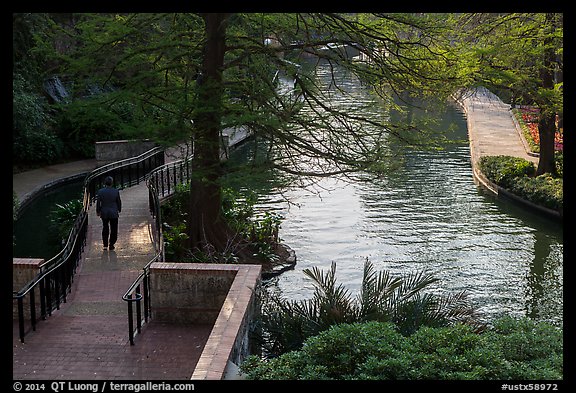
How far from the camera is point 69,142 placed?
2986cm

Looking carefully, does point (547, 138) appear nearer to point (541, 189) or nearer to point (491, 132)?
point (541, 189)

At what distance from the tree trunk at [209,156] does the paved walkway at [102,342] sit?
204 centimetres

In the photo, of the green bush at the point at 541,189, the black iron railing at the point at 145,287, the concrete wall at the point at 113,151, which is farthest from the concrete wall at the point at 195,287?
the concrete wall at the point at 113,151

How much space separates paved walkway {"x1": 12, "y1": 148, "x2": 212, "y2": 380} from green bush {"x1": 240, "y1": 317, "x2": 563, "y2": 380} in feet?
8.41

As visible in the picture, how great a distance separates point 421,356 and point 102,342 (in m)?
5.15

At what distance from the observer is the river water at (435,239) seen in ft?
52.5

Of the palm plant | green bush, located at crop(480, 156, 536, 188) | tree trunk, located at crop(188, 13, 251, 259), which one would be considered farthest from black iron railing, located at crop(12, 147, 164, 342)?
green bush, located at crop(480, 156, 536, 188)

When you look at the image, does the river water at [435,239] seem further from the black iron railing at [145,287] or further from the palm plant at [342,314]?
the palm plant at [342,314]

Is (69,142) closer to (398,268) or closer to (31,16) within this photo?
(31,16)

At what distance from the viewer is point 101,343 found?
1028cm

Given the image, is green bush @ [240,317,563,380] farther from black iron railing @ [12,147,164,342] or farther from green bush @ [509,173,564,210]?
green bush @ [509,173,564,210]

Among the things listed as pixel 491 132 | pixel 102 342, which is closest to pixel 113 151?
pixel 491 132

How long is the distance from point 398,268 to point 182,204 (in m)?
5.64
